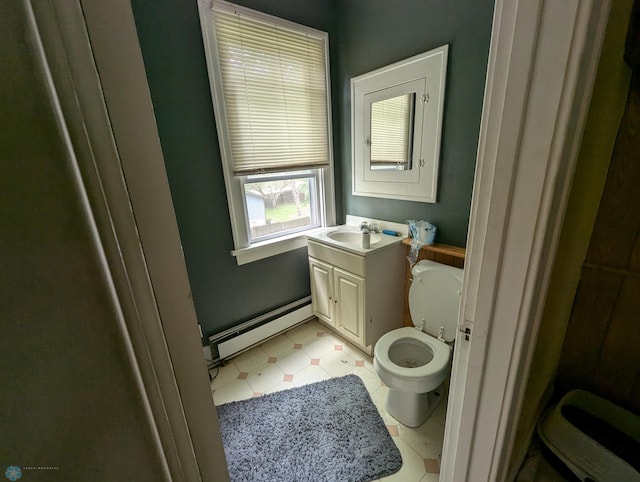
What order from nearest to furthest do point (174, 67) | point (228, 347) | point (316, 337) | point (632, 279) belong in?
point (632, 279), point (174, 67), point (228, 347), point (316, 337)

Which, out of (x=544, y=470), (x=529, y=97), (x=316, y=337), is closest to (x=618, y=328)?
(x=544, y=470)

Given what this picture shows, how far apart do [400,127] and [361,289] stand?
1.12 metres

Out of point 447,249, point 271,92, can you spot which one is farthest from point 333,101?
point 447,249

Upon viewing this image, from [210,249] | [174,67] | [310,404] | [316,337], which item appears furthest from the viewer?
[316,337]

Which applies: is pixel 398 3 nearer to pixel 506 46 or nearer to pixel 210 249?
pixel 506 46

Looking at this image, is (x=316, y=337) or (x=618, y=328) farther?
(x=316, y=337)

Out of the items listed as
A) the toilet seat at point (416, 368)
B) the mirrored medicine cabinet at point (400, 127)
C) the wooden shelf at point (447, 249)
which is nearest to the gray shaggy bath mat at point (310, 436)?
the toilet seat at point (416, 368)

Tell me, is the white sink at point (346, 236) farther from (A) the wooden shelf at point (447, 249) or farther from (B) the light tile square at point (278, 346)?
(B) the light tile square at point (278, 346)

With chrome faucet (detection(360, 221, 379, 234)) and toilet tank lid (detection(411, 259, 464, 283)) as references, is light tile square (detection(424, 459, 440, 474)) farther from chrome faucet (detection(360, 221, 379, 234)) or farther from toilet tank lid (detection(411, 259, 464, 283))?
chrome faucet (detection(360, 221, 379, 234))

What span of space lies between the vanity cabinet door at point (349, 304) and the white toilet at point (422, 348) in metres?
0.29

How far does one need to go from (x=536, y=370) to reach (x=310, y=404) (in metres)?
1.22

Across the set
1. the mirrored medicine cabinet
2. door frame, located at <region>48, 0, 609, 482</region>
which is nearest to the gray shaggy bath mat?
door frame, located at <region>48, 0, 609, 482</region>

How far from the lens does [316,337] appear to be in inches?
87.8

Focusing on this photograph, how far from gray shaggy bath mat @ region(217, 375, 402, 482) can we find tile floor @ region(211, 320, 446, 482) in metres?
0.06
